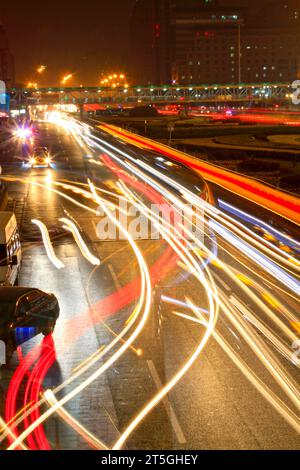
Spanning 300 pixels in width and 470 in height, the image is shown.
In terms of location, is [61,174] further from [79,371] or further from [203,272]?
[79,371]

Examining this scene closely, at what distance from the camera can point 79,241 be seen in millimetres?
25422

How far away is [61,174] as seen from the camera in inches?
1829

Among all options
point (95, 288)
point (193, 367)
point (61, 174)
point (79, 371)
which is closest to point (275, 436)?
point (193, 367)

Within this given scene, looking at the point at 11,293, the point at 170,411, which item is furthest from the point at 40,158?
the point at 170,411

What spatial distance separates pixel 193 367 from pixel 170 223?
50.1 ft

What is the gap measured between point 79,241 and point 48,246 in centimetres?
127

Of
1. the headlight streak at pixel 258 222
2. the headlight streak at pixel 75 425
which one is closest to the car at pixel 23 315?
the headlight streak at pixel 75 425

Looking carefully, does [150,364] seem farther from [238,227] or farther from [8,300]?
[238,227]

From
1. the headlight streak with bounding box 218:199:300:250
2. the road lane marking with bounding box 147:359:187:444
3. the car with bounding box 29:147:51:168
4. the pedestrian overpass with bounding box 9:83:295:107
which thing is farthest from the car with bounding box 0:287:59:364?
the pedestrian overpass with bounding box 9:83:295:107

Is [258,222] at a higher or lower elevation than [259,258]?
higher

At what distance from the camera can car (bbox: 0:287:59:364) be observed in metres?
13.2

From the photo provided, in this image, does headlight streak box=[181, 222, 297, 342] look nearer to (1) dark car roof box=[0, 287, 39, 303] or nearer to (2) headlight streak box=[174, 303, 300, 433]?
(2) headlight streak box=[174, 303, 300, 433]

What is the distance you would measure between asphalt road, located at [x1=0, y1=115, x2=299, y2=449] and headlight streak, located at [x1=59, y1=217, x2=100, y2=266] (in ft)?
0.79

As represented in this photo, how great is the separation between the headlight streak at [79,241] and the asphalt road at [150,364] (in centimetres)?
24
